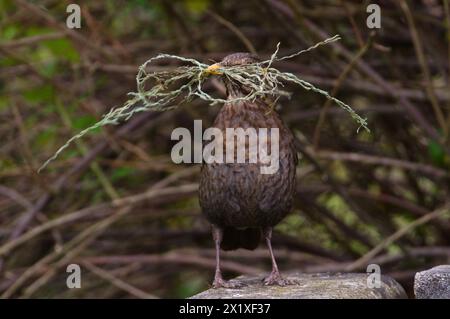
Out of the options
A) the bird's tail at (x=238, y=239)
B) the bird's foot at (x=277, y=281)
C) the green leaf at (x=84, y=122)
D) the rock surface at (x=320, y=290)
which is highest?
the green leaf at (x=84, y=122)

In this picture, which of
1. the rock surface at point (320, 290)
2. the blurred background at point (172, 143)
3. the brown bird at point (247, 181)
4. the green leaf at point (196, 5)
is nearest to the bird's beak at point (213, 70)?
the brown bird at point (247, 181)

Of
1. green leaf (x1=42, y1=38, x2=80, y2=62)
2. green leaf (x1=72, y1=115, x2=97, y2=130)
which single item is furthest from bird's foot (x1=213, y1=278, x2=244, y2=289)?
green leaf (x1=42, y1=38, x2=80, y2=62)

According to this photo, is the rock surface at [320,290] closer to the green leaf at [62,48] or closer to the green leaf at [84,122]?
the green leaf at [84,122]

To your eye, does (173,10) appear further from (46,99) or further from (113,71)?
(46,99)

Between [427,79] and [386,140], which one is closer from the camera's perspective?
[427,79]

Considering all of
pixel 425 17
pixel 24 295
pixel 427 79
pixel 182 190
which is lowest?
pixel 24 295

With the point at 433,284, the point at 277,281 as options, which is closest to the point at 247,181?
the point at 277,281
